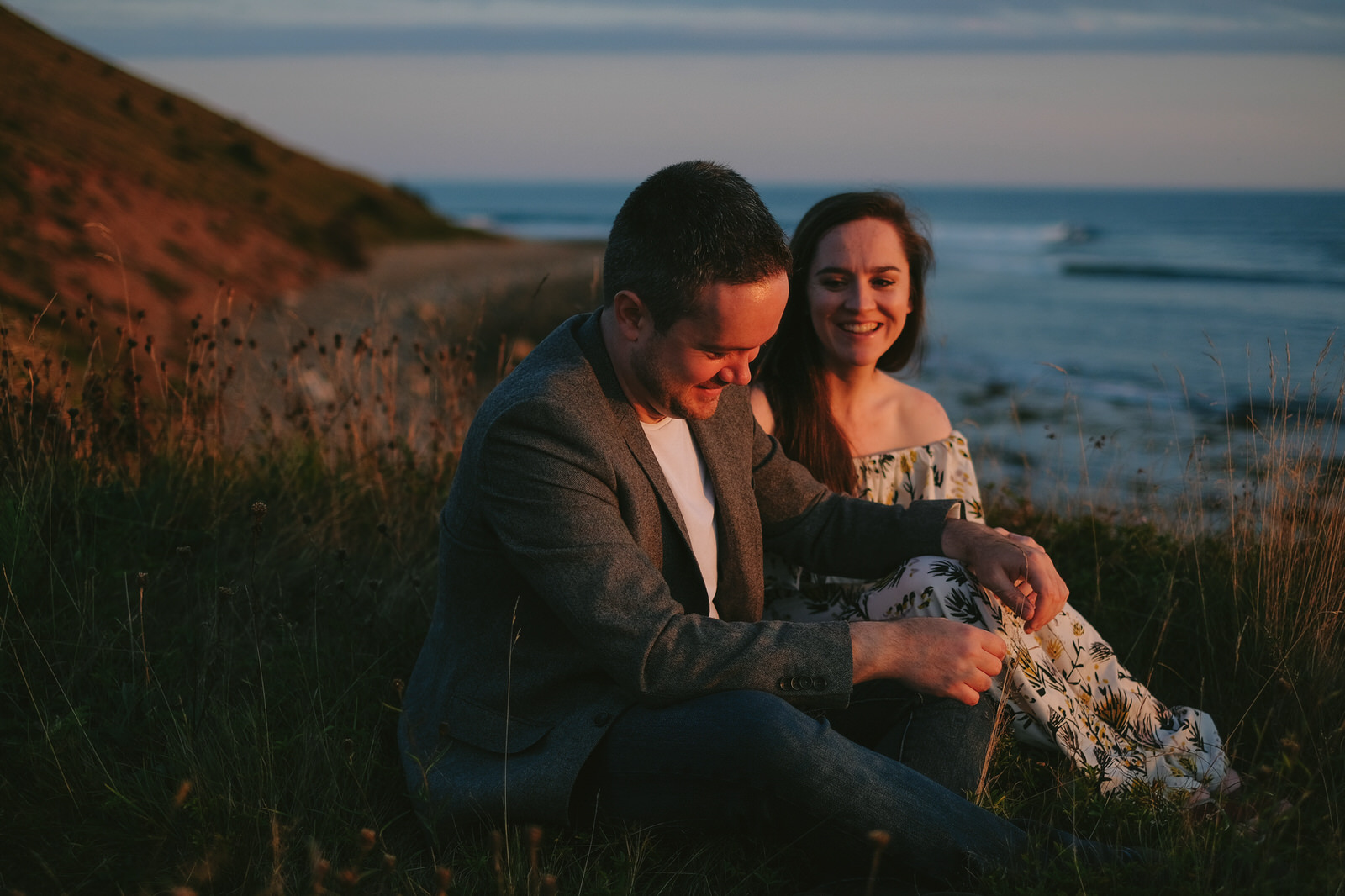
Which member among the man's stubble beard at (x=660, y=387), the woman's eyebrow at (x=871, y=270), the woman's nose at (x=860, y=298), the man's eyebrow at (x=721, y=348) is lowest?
the man's stubble beard at (x=660, y=387)

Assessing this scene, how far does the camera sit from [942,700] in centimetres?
249

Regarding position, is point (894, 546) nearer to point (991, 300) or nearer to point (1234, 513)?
point (1234, 513)

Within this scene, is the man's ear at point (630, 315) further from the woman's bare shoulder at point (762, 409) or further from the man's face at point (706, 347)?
the woman's bare shoulder at point (762, 409)

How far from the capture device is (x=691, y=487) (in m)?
2.53

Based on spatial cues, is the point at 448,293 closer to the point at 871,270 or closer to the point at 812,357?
the point at 812,357

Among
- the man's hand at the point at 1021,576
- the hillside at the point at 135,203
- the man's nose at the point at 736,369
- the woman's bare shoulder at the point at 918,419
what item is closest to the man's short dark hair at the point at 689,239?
the man's nose at the point at 736,369

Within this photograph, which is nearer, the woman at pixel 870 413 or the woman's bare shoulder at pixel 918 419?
the woman at pixel 870 413

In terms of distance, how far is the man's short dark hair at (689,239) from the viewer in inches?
80.9

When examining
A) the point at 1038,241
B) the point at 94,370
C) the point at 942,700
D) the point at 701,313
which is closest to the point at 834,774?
the point at 942,700

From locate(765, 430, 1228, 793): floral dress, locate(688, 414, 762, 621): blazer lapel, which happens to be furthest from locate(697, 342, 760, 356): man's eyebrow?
locate(765, 430, 1228, 793): floral dress

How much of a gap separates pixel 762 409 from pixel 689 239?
1412 mm

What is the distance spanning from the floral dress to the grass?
4.5 inches

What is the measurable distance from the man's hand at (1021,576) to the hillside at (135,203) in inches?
134

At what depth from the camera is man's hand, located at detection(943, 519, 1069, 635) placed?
2562 millimetres
